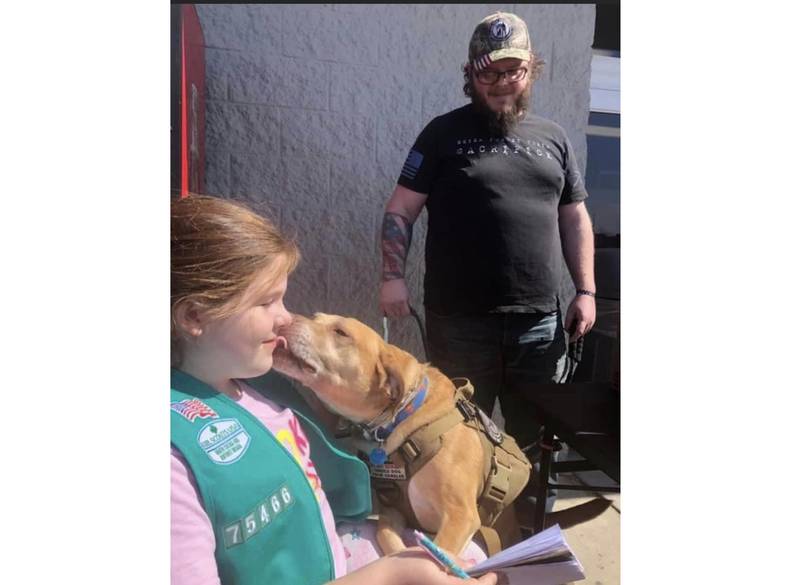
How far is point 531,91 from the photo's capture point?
1635mm

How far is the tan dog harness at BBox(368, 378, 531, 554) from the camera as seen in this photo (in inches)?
63.1

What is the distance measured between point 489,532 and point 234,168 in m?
1.25

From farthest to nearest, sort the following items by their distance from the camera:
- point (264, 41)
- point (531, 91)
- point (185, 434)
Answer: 1. point (531, 91)
2. point (264, 41)
3. point (185, 434)

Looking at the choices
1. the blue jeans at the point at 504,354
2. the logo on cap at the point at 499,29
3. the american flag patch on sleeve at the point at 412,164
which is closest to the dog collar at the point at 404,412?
the blue jeans at the point at 504,354

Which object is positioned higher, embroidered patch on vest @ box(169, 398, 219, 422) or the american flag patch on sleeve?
the american flag patch on sleeve

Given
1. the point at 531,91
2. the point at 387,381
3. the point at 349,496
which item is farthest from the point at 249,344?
the point at 531,91

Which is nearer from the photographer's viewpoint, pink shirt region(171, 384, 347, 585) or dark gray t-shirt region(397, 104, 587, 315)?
pink shirt region(171, 384, 347, 585)

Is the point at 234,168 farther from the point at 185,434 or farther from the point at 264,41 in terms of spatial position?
the point at 185,434

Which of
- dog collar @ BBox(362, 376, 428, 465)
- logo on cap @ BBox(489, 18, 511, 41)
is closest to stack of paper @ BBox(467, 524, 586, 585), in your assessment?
dog collar @ BBox(362, 376, 428, 465)

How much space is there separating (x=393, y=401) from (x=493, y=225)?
0.57 metres

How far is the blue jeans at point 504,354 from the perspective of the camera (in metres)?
1.67

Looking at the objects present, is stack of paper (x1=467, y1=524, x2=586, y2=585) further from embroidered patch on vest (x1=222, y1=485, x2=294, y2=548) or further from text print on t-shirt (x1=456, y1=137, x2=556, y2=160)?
text print on t-shirt (x1=456, y1=137, x2=556, y2=160)

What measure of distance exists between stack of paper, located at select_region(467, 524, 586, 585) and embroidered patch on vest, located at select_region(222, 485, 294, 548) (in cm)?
57

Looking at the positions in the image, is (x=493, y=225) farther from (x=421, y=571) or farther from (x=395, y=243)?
(x=421, y=571)
